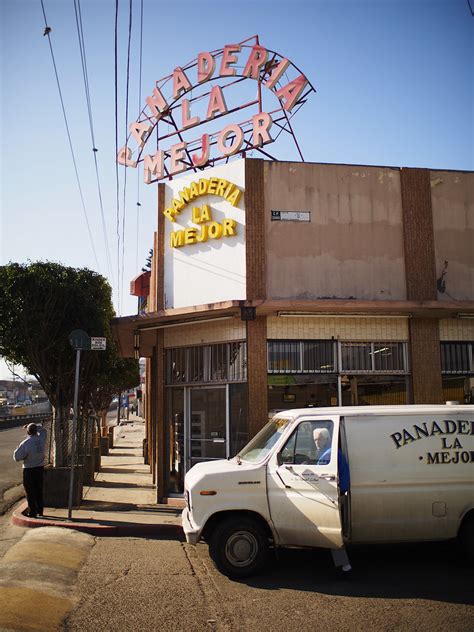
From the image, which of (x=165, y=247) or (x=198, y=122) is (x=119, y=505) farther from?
(x=198, y=122)

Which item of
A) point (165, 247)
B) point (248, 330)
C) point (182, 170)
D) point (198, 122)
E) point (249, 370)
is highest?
point (198, 122)

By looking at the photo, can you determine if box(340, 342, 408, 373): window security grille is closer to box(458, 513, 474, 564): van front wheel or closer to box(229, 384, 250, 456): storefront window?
box(229, 384, 250, 456): storefront window

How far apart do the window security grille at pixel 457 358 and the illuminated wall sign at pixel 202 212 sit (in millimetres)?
5262

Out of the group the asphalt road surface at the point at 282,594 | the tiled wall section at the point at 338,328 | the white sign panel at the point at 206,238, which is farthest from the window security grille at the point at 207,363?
the asphalt road surface at the point at 282,594


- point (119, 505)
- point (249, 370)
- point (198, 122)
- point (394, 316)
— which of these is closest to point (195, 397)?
point (249, 370)

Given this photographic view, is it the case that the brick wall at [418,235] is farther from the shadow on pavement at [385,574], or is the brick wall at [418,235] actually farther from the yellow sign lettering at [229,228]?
the shadow on pavement at [385,574]

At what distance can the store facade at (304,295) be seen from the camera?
12625 mm

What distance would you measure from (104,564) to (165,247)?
782 cm

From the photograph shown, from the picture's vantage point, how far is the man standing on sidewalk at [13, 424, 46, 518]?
11.0 metres

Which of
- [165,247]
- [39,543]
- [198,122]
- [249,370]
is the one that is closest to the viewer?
[39,543]

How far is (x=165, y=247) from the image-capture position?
14.1m

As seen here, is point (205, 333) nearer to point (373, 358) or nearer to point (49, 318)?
point (373, 358)

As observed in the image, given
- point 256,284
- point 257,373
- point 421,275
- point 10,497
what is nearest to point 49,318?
point 10,497

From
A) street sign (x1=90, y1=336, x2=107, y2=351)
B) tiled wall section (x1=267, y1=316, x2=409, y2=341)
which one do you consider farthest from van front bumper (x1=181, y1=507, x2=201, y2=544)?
tiled wall section (x1=267, y1=316, x2=409, y2=341)
